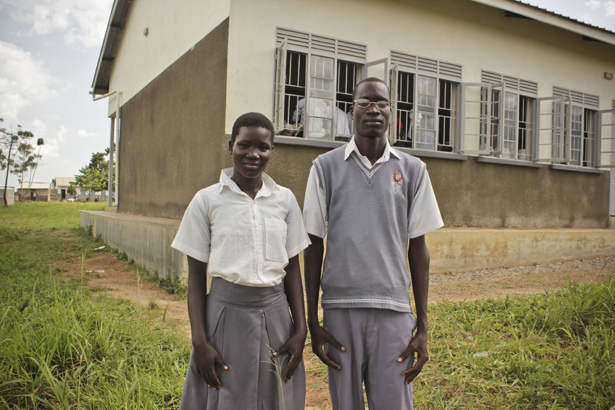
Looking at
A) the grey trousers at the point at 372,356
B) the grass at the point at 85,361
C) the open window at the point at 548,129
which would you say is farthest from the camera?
the open window at the point at 548,129

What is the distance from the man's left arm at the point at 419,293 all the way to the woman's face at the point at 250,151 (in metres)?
0.63

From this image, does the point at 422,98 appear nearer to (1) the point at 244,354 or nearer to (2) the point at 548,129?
(2) the point at 548,129

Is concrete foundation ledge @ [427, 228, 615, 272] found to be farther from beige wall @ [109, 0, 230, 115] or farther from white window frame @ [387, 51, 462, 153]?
beige wall @ [109, 0, 230, 115]

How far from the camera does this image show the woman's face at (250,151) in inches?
62.9

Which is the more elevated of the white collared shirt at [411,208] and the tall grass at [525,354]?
the white collared shirt at [411,208]

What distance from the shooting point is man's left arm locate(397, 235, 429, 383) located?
1504 mm

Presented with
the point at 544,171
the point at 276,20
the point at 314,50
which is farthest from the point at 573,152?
the point at 276,20

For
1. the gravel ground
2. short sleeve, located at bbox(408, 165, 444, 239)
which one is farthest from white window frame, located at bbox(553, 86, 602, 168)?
short sleeve, located at bbox(408, 165, 444, 239)

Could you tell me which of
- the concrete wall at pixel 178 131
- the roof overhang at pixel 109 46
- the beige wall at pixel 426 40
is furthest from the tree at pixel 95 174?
the beige wall at pixel 426 40

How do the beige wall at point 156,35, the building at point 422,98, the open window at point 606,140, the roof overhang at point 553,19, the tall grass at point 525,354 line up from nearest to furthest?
the tall grass at point 525,354, the building at point 422,98, the beige wall at point 156,35, the roof overhang at point 553,19, the open window at point 606,140

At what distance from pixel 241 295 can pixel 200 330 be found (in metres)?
0.18

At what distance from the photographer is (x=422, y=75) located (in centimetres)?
649

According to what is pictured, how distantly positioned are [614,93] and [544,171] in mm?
2745

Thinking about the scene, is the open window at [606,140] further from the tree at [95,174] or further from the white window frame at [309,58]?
the tree at [95,174]
